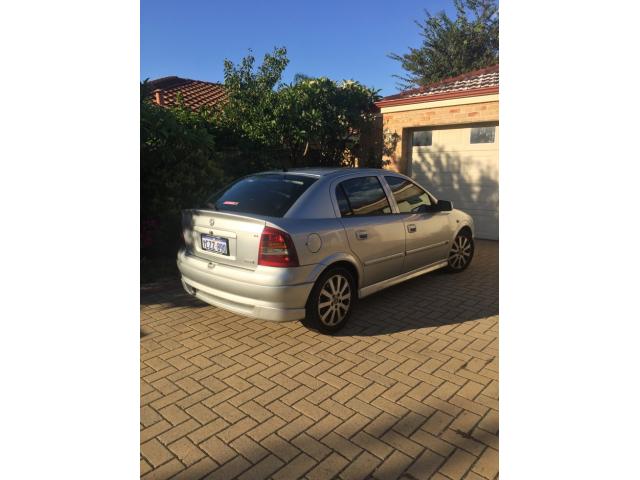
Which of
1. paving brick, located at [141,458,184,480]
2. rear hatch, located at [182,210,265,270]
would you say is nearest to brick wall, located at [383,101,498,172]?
rear hatch, located at [182,210,265,270]

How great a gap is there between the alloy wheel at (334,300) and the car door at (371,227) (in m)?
0.30

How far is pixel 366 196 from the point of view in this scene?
4625 millimetres

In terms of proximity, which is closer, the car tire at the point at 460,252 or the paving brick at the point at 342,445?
the paving brick at the point at 342,445

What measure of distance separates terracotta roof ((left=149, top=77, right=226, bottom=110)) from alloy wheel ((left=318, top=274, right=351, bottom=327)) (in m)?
10.8

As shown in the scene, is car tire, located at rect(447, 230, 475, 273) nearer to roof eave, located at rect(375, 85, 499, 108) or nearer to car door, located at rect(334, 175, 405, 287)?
car door, located at rect(334, 175, 405, 287)

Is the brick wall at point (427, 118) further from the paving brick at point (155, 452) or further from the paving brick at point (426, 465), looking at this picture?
the paving brick at point (155, 452)

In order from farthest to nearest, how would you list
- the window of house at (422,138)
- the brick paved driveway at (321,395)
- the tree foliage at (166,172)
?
the window of house at (422,138), the tree foliage at (166,172), the brick paved driveway at (321,395)

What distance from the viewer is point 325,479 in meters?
2.30

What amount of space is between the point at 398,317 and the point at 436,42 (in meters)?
30.6

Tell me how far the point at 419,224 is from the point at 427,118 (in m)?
5.58

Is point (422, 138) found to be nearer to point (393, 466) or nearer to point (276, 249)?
A: point (276, 249)

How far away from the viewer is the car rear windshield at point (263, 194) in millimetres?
3961

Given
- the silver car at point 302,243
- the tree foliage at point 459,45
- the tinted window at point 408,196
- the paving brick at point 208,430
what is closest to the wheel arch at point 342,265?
the silver car at point 302,243

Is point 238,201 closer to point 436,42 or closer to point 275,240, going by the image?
point 275,240
